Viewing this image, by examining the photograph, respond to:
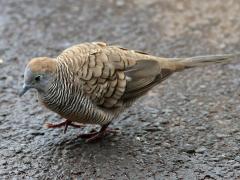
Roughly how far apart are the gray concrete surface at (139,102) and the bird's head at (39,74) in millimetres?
623

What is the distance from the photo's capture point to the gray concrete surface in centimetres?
426

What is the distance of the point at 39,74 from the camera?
13.3 feet

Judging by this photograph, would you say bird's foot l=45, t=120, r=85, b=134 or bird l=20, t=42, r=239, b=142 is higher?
bird l=20, t=42, r=239, b=142

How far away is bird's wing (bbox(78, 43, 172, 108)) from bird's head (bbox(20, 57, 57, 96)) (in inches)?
10.5

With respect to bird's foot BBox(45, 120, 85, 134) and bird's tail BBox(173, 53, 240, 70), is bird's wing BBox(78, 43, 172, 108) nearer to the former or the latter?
bird's tail BBox(173, 53, 240, 70)

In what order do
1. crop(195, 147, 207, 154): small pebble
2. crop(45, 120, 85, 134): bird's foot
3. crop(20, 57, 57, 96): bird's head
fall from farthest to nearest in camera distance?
crop(45, 120, 85, 134): bird's foot, crop(195, 147, 207, 154): small pebble, crop(20, 57, 57, 96): bird's head

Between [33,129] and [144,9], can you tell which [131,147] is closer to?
[33,129]

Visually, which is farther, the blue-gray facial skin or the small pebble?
the small pebble

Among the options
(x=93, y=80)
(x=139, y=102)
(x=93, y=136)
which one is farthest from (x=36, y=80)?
(x=139, y=102)

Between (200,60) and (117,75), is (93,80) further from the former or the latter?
(200,60)

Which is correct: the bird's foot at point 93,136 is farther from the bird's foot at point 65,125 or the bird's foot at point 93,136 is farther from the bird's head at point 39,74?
the bird's head at point 39,74

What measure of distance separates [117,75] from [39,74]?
2.14ft

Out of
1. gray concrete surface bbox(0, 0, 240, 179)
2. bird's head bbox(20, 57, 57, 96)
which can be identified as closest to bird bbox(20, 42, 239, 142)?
bird's head bbox(20, 57, 57, 96)

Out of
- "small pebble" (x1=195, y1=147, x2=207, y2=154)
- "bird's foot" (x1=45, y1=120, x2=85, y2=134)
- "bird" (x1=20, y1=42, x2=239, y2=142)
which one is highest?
"bird" (x1=20, y1=42, x2=239, y2=142)
